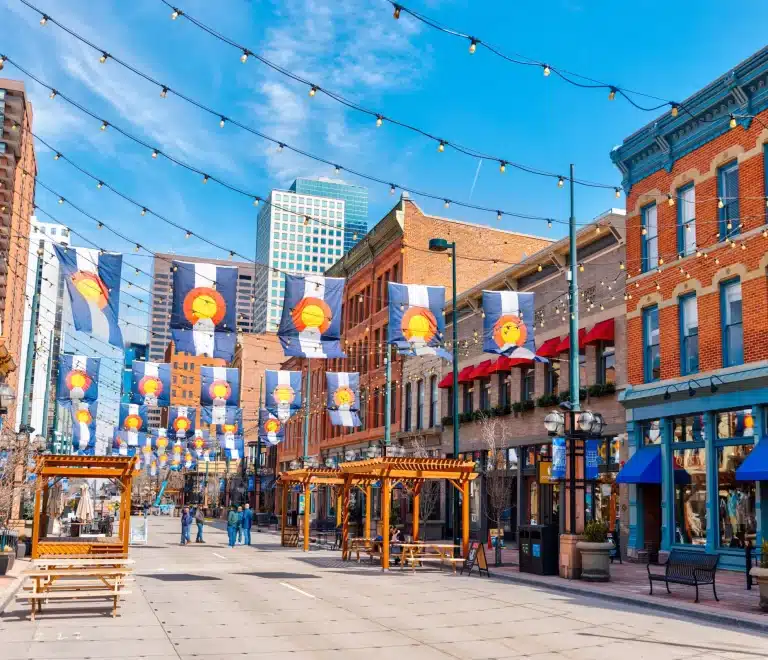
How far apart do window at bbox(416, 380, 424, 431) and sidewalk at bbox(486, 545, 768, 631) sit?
2360 centimetres

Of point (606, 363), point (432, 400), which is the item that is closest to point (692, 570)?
point (606, 363)

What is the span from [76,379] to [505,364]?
1829cm

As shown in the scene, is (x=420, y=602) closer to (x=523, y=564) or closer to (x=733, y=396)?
(x=523, y=564)

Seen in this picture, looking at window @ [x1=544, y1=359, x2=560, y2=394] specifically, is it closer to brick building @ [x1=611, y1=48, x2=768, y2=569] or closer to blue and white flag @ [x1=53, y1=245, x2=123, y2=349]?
brick building @ [x1=611, y1=48, x2=768, y2=569]

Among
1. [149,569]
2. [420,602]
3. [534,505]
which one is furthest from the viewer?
[534,505]

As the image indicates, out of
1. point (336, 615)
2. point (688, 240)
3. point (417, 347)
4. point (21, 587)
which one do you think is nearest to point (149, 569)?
point (21, 587)

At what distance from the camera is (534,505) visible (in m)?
37.5

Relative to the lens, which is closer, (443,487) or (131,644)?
(131,644)

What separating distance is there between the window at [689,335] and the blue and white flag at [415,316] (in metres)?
7.66

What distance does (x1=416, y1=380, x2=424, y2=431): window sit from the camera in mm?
50281

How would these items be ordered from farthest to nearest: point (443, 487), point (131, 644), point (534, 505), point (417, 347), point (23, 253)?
1. point (23, 253)
2. point (443, 487)
3. point (534, 505)
4. point (417, 347)
5. point (131, 644)

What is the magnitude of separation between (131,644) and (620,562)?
1986 centimetres

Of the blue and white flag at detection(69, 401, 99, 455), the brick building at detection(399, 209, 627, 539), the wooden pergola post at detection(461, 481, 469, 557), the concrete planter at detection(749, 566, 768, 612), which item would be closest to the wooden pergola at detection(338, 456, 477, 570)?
the wooden pergola post at detection(461, 481, 469, 557)

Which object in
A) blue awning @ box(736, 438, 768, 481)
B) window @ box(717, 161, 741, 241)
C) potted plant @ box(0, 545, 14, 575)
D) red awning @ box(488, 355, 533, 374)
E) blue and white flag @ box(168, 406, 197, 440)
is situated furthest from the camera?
blue and white flag @ box(168, 406, 197, 440)
